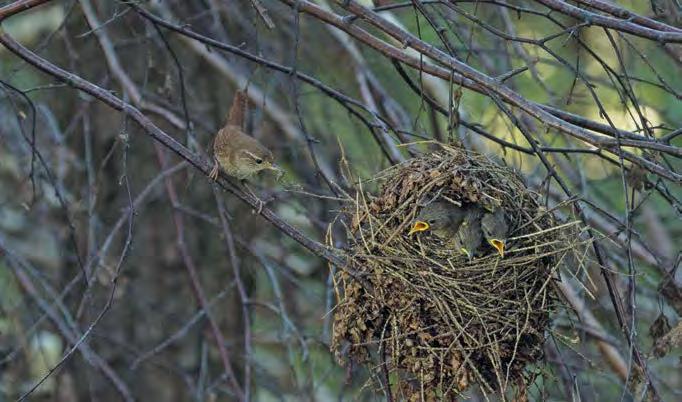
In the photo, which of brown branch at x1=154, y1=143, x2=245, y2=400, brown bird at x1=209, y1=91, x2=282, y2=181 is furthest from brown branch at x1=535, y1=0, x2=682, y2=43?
brown branch at x1=154, y1=143, x2=245, y2=400

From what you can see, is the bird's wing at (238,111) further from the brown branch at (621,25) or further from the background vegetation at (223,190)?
the brown branch at (621,25)

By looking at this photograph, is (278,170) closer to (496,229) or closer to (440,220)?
(440,220)

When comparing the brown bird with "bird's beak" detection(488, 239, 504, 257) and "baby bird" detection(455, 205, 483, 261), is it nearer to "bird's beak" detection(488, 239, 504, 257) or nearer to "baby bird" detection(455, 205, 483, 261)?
"baby bird" detection(455, 205, 483, 261)

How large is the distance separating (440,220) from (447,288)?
36 centimetres

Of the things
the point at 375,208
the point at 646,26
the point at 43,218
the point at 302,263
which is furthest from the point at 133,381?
the point at 646,26

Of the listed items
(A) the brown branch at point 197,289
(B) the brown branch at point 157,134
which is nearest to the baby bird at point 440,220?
(B) the brown branch at point 157,134

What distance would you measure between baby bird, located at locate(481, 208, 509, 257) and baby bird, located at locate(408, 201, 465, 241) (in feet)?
0.47

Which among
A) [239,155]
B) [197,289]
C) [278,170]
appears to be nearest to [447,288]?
[278,170]

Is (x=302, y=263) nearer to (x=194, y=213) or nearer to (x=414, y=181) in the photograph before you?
(x=194, y=213)

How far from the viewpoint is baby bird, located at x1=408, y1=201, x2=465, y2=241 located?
4.34m

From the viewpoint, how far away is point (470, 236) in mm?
4418

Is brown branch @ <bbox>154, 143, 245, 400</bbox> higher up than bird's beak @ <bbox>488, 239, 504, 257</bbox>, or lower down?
lower down

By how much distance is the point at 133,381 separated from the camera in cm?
771

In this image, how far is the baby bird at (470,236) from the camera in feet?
14.3
